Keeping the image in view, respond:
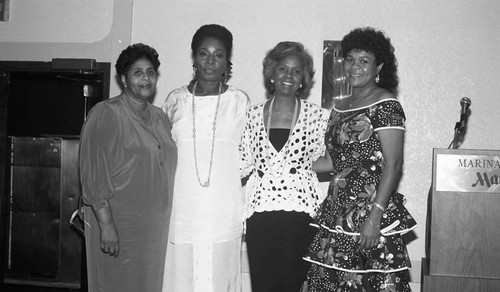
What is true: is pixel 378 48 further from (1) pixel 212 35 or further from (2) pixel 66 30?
(2) pixel 66 30

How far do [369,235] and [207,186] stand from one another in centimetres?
95

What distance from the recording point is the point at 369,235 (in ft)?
9.79

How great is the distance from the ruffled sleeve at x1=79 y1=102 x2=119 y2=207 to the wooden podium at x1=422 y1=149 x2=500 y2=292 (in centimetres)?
173

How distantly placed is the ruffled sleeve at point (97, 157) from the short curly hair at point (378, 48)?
4.21 feet

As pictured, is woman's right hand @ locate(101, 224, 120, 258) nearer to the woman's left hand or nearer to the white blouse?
the white blouse

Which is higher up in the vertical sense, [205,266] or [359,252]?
[359,252]

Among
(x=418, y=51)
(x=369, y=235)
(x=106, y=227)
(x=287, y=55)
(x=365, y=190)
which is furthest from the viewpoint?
(x=418, y=51)

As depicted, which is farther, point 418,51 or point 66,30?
point 66,30

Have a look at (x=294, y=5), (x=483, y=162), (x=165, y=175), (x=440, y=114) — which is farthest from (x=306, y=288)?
(x=294, y=5)

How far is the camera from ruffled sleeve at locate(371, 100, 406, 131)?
302 centimetres

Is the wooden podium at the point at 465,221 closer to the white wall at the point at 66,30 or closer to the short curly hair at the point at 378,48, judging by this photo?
the short curly hair at the point at 378,48

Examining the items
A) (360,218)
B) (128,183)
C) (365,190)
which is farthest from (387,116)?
(128,183)

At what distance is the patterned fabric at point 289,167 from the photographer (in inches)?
132

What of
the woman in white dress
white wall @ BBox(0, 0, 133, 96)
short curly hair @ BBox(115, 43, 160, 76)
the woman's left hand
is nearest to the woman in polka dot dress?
the woman in white dress
